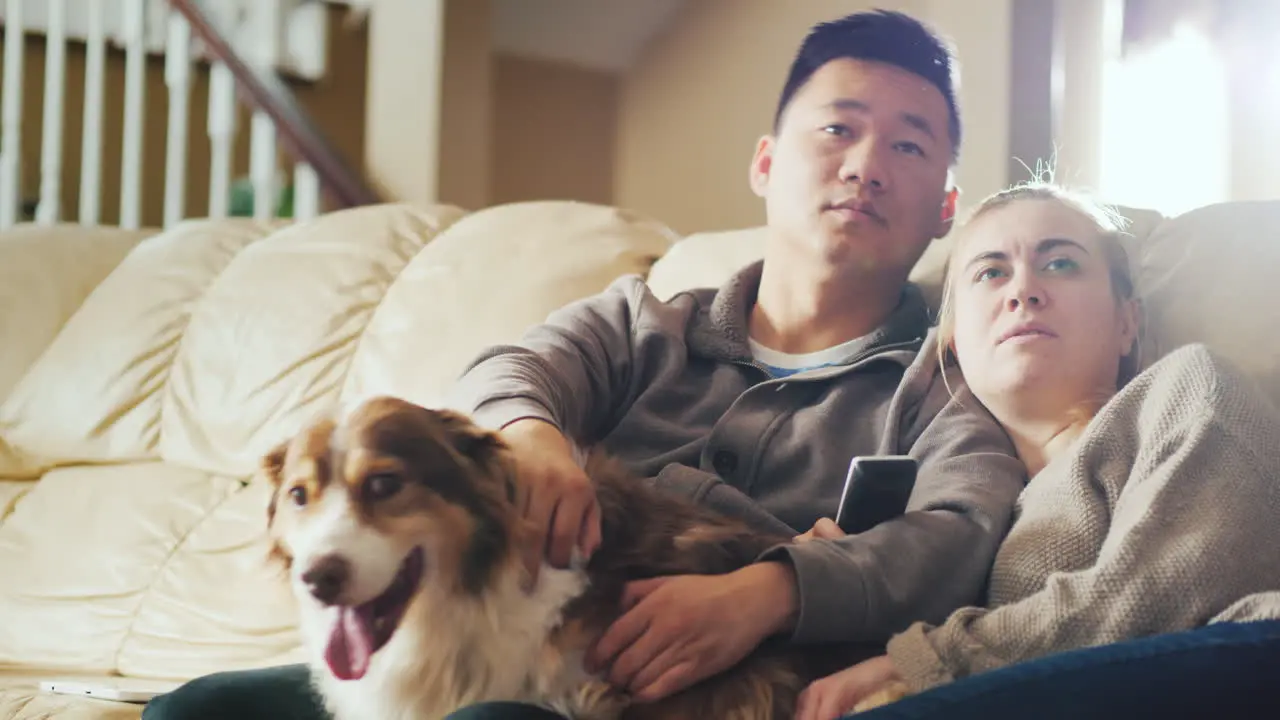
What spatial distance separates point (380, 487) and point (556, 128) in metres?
2.90

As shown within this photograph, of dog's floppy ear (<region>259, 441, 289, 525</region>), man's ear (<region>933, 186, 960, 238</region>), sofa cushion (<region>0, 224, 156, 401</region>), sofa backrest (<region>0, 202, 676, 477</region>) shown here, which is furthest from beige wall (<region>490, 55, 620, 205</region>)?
dog's floppy ear (<region>259, 441, 289, 525</region>)

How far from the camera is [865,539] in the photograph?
0.79 meters

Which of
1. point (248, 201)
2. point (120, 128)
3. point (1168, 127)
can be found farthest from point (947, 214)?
point (120, 128)

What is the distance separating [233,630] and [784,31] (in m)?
1.52

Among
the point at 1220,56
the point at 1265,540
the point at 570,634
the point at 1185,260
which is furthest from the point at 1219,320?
the point at 1220,56

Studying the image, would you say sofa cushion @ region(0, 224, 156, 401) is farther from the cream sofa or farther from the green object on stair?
the green object on stair

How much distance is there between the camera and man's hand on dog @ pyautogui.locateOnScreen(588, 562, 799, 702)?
28.6 inches

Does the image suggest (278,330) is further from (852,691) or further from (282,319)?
(852,691)

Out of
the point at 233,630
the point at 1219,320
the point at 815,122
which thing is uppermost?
the point at 815,122

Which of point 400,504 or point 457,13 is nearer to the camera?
point 400,504

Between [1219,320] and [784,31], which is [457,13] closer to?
[784,31]

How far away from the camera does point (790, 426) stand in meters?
0.94

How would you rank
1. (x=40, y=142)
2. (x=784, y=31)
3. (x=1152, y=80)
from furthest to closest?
(x=40, y=142), (x=784, y=31), (x=1152, y=80)

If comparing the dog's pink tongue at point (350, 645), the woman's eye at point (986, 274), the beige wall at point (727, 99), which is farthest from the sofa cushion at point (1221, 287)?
the dog's pink tongue at point (350, 645)
